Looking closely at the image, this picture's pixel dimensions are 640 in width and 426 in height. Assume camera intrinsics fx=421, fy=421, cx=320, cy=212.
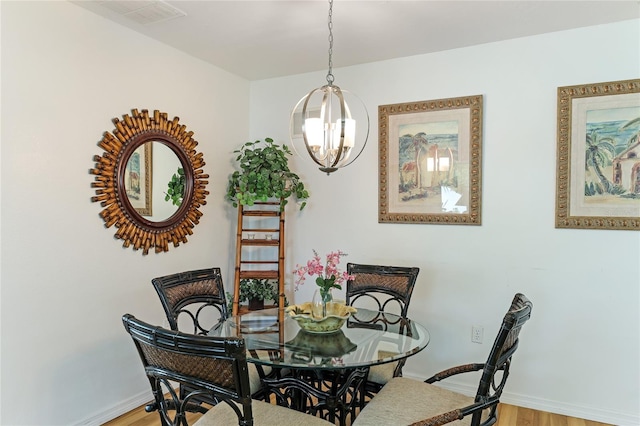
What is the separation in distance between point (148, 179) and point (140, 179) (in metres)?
0.07

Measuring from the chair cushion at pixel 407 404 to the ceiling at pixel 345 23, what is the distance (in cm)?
209

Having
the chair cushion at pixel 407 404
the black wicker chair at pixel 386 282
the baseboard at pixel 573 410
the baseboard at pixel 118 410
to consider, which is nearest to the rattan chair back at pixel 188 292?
the baseboard at pixel 118 410

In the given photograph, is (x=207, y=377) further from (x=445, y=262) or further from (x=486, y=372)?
(x=445, y=262)

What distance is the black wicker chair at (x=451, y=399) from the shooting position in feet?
5.30

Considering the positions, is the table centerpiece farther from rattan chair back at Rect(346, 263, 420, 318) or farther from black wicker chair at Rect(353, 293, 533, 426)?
rattan chair back at Rect(346, 263, 420, 318)

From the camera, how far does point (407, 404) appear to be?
1.93 m

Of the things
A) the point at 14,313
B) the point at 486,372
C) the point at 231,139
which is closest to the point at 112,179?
the point at 14,313

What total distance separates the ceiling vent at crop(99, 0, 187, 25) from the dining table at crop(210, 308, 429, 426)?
1863 millimetres

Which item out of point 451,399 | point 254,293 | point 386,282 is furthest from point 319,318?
point 254,293

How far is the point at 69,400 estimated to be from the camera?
246 cm

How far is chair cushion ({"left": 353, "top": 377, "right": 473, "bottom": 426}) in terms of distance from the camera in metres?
1.82

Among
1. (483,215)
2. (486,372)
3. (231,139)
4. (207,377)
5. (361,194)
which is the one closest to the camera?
(207,377)

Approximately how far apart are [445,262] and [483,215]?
0.45 meters

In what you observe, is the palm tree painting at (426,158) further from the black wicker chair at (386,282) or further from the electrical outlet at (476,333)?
the electrical outlet at (476,333)
